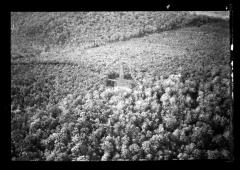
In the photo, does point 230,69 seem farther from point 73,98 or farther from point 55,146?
point 55,146

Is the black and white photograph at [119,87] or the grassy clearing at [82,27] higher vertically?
the grassy clearing at [82,27]

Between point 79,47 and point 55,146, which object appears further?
point 79,47

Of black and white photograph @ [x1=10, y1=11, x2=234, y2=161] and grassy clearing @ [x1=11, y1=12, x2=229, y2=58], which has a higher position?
grassy clearing @ [x1=11, y1=12, x2=229, y2=58]

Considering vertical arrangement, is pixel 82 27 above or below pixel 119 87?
above

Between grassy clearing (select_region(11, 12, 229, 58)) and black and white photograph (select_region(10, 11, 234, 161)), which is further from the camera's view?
grassy clearing (select_region(11, 12, 229, 58))

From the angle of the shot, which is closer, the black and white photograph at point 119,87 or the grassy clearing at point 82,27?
the black and white photograph at point 119,87

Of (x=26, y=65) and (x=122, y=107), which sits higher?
(x=26, y=65)

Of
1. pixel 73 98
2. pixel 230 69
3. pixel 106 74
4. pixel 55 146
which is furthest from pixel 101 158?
pixel 230 69
